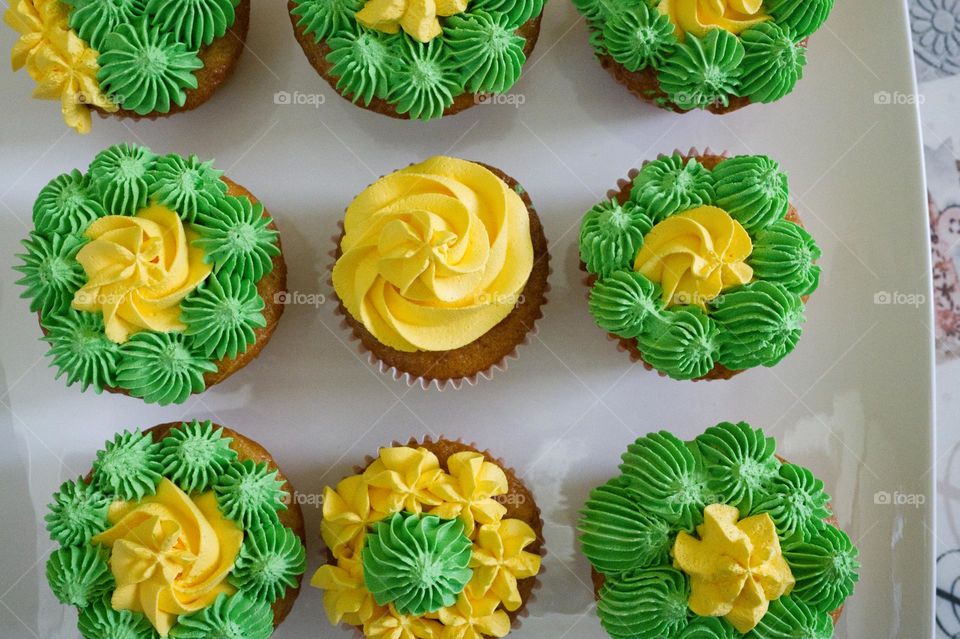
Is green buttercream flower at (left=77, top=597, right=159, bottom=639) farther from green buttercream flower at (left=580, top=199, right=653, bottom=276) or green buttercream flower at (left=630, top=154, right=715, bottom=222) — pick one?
green buttercream flower at (left=630, top=154, right=715, bottom=222)

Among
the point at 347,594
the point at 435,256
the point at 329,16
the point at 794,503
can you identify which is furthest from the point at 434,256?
the point at 794,503

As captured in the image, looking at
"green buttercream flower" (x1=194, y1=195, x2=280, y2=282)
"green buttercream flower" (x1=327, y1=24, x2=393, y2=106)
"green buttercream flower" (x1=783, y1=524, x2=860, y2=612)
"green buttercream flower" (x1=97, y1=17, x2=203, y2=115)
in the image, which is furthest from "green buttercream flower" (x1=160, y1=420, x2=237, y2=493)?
"green buttercream flower" (x1=783, y1=524, x2=860, y2=612)

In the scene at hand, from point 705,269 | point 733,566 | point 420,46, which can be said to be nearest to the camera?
point 733,566

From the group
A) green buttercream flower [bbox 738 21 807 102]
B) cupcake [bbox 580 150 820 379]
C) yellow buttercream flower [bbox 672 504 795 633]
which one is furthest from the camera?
green buttercream flower [bbox 738 21 807 102]

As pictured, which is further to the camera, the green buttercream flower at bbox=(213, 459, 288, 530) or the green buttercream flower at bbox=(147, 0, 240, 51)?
the green buttercream flower at bbox=(147, 0, 240, 51)

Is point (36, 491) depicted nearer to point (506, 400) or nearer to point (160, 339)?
point (160, 339)

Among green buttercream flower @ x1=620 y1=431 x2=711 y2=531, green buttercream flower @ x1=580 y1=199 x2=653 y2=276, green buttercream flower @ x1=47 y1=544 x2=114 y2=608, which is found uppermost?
green buttercream flower @ x1=580 y1=199 x2=653 y2=276

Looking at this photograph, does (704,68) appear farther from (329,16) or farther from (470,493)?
(470,493)
